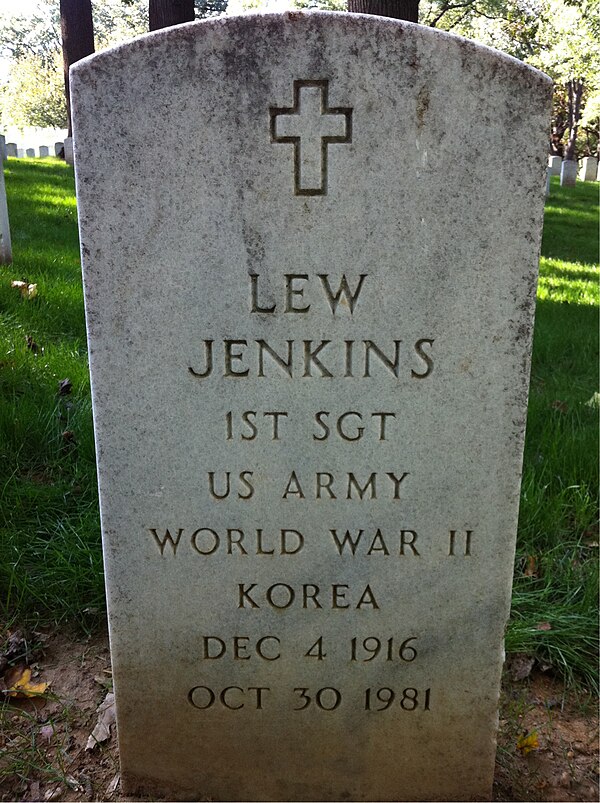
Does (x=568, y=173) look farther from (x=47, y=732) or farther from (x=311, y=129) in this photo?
(x=47, y=732)

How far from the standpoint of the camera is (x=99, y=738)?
2318mm

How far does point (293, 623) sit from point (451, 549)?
469 mm

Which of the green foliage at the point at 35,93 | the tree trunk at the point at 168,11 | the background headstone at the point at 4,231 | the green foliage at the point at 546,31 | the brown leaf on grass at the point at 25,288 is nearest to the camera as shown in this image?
the brown leaf on grass at the point at 25,288

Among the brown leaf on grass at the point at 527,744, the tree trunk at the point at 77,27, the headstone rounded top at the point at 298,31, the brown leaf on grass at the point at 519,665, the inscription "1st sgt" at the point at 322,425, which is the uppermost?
the tree trunk at the point at 77,27

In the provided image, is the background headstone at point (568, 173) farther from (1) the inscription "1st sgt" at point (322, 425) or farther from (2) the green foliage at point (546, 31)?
(1) the inscription "1st sgt" at point (322, 425)

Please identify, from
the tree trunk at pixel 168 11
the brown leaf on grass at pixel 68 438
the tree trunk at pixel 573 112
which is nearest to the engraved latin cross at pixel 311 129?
the brown leaf on grass at pixel 68 438

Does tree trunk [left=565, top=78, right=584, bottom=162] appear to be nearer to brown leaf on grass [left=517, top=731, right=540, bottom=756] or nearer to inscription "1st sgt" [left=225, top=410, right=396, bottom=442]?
brown leaf on grass [left=517, top=731, right=540, bottom=756]

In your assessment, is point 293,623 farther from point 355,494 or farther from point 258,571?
point 355,494

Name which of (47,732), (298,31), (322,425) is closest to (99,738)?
(47,732)

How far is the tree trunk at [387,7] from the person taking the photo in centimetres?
445

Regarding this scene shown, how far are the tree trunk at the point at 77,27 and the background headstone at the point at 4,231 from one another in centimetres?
940

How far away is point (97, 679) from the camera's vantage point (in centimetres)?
256

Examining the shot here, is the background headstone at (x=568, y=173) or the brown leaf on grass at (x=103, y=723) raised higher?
the background headstone at (x=568, y=173)

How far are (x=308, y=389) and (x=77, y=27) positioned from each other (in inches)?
589
